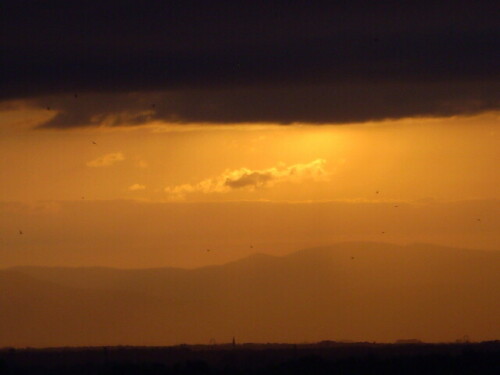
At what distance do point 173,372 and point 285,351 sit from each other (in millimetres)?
46397

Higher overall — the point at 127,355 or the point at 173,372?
the point at 127,355

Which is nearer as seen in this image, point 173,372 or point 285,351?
point 173,372

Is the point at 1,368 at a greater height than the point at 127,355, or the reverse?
the point at 127,355

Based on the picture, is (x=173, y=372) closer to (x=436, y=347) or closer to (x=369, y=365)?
(x=369, y=365)

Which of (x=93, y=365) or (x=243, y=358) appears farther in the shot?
(x=243, y=358)

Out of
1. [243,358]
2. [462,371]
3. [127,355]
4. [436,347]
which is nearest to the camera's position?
[462,371]

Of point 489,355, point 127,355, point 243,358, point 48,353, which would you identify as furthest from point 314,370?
point 48,353

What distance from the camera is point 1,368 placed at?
8588 cm

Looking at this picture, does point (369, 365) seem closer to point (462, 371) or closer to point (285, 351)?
point (462, 371)

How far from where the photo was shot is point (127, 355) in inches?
4774

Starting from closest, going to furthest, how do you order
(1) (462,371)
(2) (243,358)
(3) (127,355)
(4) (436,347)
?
(1) (462,371) < (2) (243,358) < (3) (127,355) < (4) (436,347)

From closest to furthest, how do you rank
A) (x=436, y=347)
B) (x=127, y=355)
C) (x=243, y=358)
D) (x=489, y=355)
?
(x=489, y=355)
(x=243, y=358)
(x=127, y=355)
(x=436, y=347)

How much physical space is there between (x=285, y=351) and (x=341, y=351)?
4.54 metres

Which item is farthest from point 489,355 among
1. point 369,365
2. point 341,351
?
point 341,351
